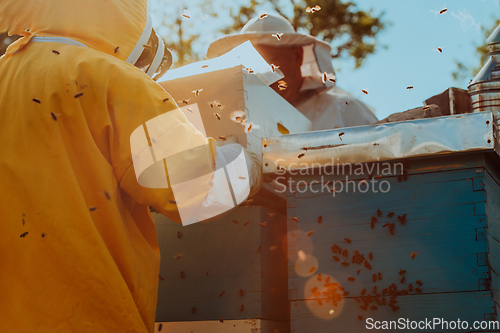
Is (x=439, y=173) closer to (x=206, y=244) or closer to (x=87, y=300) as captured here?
(x=206, y=244)

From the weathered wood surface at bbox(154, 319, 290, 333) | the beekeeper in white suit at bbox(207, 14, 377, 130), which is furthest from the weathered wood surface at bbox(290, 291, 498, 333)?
the beekeeper in white suit at bbox(207, 14, 377, 130)

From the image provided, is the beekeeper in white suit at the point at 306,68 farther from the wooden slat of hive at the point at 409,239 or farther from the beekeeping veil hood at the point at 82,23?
the beekeeping veil hood at the point at 82,23

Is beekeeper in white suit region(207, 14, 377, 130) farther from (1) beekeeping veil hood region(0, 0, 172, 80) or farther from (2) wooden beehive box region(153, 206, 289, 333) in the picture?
(1) beekeeping veil hood region(0, 0, 172, 80)

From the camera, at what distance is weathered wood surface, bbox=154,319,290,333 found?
202cm

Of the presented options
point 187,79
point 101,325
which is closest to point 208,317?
point 101,325

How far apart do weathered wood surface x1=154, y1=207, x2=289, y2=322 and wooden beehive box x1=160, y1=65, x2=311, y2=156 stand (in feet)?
1.32

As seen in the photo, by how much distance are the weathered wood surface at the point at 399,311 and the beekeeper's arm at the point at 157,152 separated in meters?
0.72

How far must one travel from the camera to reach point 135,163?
1.41 meters

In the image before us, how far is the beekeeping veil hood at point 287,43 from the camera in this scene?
529cm

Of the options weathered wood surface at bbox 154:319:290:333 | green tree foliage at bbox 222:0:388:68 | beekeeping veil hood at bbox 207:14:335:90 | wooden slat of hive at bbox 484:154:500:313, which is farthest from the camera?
green tree foliage at bbox 222:0:388:68

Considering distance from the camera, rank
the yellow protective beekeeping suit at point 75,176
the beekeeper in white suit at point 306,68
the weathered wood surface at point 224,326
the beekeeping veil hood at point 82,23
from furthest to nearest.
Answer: the beekeeper in white suit at point 306,68 < the weathered wood surface at point 224,326 < the beekeeping veil hood at point 82,23 < the yellow protective beekeeping suit at point 75,176

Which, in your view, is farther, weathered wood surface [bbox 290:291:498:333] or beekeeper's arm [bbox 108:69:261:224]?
weathered wood surface [bbox 290:291:498:333]

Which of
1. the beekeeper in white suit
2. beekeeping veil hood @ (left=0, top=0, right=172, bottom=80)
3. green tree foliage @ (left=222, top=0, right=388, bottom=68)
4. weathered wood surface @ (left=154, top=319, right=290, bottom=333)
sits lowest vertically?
weathered wood surface @ (left=154, top=319, right=290, bottom=333)

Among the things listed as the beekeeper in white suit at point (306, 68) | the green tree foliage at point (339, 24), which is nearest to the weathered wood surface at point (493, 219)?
the beekeeper in white suit at point (306, 68)
